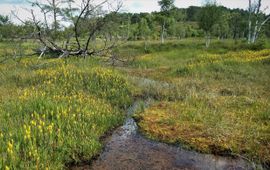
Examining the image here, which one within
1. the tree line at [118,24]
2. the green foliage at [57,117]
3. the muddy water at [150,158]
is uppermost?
the tree line at [118,24]

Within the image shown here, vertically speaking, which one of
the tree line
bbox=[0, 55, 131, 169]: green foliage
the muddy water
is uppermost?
the tree line

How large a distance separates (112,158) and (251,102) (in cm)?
607

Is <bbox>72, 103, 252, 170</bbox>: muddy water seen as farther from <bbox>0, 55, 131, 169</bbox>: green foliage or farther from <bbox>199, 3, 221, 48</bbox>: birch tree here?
<bbox>199, 3, 221, 48</bbox>: birch tree

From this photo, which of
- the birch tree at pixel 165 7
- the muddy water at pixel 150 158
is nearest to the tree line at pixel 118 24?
the birch tree at pixel 165 7

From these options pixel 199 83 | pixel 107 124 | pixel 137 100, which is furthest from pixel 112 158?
pixel 199 83

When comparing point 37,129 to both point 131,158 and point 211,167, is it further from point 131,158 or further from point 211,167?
point 211,167

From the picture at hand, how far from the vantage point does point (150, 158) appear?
21.4 ft

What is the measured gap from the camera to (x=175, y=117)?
8.91 meters

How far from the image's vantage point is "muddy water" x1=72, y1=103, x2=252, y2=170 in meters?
6.17

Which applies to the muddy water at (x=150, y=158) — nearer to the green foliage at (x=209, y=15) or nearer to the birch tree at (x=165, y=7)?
the green foliage at (x=209, y=15)

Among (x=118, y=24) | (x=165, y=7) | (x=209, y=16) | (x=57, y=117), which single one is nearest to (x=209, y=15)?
(x=209, y=16)

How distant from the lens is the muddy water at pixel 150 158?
6168mm

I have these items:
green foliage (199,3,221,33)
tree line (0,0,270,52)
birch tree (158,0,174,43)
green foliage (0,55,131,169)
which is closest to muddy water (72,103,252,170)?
green foliage (0,55,131,169)

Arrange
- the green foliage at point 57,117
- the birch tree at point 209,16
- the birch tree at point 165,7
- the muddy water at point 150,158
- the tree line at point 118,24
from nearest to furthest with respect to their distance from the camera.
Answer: the green foliage at point 57,117, the muddy water at point 150,158, the tree line at point 118,24, the birch tree at point 209,16, the birch tree at point 165,7
